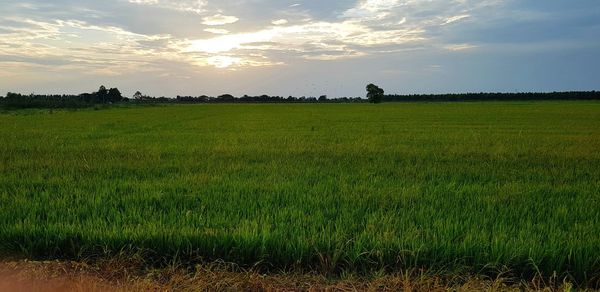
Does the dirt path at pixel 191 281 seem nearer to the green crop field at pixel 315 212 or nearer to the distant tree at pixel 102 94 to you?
the green crop field at pixel 315 212

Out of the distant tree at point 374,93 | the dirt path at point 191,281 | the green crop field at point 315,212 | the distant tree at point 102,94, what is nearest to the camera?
the dirt path at point 191,281

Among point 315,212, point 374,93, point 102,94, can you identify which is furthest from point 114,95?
point 315,212

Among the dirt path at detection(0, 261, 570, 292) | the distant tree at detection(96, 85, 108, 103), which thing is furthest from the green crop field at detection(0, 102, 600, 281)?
the distant tree at detection(96, 85, 108, 103)

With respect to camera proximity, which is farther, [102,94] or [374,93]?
[374,93]

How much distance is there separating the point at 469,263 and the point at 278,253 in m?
1.59

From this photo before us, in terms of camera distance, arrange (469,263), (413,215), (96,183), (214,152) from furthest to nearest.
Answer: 1. (214,152)
2. (96,183)
3. (413,215)
4. (469,263)

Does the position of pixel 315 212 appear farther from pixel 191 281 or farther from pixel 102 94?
pixel 102 94

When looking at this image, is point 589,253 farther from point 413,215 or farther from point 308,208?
point 308,208

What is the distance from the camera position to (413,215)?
4.78 m

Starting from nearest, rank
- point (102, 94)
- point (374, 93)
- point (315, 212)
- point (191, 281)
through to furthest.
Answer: point (191, 281), point (315, 212), point (102, 94), point (374, 93)

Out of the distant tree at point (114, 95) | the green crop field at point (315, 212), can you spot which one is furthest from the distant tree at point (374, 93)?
the green crop field at point (315, 212)

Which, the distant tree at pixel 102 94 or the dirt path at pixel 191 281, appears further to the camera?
the distant tree at pixel 102 94

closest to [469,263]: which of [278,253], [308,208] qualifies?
[278,253]

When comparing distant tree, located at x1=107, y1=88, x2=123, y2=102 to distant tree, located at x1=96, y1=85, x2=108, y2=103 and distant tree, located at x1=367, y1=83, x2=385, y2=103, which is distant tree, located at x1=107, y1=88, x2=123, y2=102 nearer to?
distant tree, located at x1=96, y1=85, x2=108, y2=103
